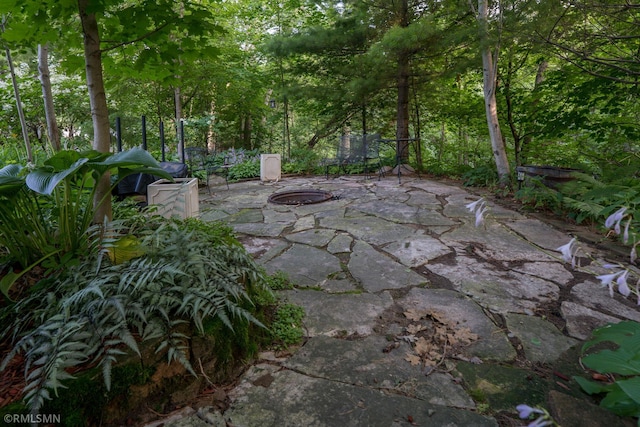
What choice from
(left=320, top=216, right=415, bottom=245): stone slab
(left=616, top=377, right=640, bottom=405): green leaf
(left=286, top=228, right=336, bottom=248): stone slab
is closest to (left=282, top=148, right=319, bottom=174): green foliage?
(left=320, top=216, right=415, bottom=245): stone slab

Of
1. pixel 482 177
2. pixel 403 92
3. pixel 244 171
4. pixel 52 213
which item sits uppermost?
pixel 403 92

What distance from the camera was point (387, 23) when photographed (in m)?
6.06

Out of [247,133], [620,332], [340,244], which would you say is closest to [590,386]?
[620,332]

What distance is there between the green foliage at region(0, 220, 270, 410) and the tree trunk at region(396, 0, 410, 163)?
522 cm

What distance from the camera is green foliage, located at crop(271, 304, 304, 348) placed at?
139 cm

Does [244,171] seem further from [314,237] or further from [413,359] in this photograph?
[413,359]

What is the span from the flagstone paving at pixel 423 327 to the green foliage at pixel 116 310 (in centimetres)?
28

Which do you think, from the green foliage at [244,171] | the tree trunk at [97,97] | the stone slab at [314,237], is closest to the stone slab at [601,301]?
the stone slab at [314,237]

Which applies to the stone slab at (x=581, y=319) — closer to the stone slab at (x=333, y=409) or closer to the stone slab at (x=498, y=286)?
the stone slab at (x=498, y=286)

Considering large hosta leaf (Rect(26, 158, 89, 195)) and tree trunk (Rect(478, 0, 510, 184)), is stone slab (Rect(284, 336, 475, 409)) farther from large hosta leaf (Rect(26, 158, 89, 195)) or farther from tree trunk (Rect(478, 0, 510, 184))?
tree trunk (Rect(478, 0, 510, 184))

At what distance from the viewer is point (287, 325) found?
149cm

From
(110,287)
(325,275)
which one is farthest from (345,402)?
(325,275)

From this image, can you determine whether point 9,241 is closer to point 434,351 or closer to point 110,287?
point 110,287

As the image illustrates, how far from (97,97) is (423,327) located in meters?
1.91
